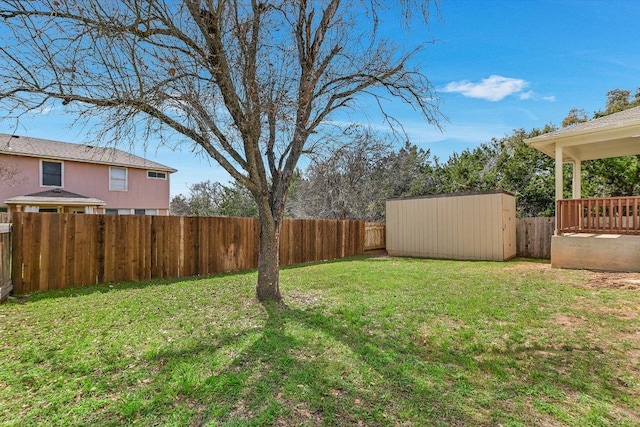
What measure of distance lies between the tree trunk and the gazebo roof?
Result: 7853 mm

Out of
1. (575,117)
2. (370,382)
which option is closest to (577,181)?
(575,117)

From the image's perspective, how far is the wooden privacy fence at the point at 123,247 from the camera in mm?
5492

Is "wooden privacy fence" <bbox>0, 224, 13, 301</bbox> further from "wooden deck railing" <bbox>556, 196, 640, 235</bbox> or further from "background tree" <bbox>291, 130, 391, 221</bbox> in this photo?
"background tree" <bbox>291, 130, 391, 221</bbox>

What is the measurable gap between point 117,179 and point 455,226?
15573mm

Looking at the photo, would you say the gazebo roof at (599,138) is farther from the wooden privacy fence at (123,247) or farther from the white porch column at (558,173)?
the wooden privacy fence at (123,247)

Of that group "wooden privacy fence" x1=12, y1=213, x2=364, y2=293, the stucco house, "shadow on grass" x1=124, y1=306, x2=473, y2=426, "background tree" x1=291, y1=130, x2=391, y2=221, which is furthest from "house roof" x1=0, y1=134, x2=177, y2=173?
"shadow on grass" x1=124, y1=306, x2=473, y2=426

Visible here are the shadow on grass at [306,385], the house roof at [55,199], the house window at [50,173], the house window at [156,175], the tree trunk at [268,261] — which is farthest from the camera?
the house window at [156,175]

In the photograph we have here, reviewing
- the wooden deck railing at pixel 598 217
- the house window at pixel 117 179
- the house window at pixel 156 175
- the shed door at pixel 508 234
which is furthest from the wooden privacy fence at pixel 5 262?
the house window at pixel 156 175

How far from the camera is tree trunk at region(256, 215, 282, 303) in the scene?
15.5 feet

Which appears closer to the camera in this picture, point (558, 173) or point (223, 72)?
point (223, 72)

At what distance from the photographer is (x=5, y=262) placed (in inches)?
196

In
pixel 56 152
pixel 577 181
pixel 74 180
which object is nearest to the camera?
pixel 577 181

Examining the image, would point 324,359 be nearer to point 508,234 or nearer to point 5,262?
point 5,262

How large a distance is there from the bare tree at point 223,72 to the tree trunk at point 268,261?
0.02 metres
